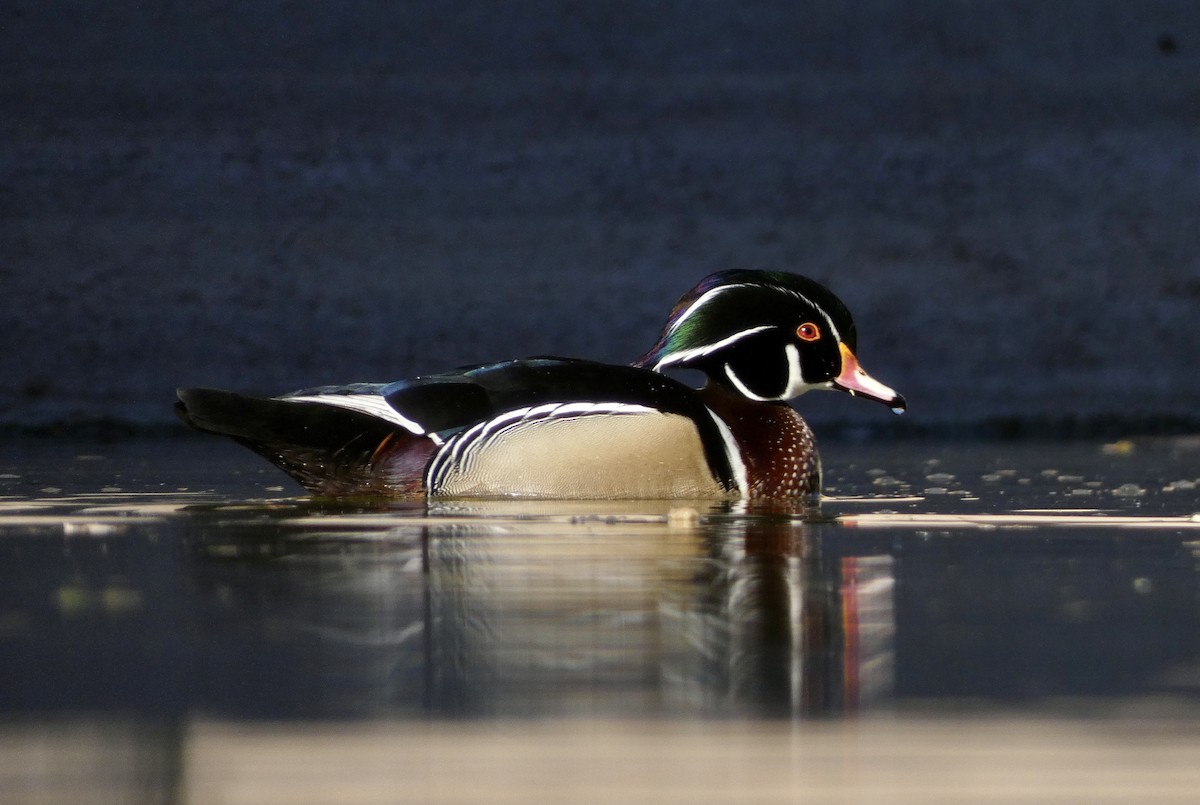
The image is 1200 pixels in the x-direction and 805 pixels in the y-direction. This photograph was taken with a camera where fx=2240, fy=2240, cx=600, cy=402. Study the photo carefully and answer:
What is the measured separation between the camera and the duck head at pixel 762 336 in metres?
6.41

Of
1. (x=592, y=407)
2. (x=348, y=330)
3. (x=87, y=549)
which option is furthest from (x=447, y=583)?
(x=348, y=330)

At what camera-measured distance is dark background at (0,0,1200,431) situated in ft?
33.2

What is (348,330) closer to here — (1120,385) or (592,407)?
(1120,385)

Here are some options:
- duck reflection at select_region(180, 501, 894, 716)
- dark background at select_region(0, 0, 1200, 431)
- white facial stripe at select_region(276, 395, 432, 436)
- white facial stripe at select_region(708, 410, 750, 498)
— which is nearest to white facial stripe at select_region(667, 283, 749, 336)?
white facial stripe at select_region(708, 410, 750, 498)

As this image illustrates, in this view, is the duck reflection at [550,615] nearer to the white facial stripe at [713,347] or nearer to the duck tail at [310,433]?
the duck tail at [310,433]

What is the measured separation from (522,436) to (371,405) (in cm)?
43

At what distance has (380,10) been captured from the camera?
36.2 ft

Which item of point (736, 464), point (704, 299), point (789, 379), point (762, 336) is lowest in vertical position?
point (736, 464)

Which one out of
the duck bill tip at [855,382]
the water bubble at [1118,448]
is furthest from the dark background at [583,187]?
the duck bill tip at [855,382]

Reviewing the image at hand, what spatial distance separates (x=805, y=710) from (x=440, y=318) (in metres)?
7.45

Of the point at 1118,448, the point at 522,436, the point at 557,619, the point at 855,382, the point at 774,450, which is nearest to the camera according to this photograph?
the point at 557,619

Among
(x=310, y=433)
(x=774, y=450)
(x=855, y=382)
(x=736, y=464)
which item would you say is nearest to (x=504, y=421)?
(x=310, y=433)

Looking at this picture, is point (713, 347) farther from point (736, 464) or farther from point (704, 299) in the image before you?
point (736, 464)

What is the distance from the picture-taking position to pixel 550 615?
366cm
